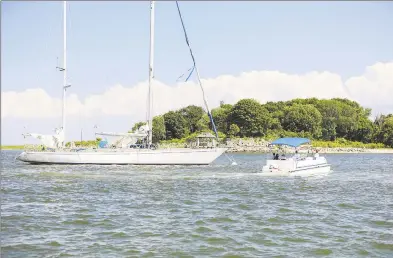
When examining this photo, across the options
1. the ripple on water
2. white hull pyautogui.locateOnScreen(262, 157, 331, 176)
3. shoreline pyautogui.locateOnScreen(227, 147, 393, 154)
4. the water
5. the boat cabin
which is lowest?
the ripple on water

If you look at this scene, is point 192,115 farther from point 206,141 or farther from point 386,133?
point 206,141

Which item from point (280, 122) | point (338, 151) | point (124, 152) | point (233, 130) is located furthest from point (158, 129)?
point (124, 152)

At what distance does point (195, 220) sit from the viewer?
847 inches

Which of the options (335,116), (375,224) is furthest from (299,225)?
(335,116)

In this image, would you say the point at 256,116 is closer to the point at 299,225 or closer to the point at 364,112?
the point at 364,112

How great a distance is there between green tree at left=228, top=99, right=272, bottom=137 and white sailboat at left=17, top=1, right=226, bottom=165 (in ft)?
244

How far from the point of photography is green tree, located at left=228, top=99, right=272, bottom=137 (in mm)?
134875

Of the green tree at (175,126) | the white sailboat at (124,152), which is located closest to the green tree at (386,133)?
the green tree at (175,126)

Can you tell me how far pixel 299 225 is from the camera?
811 inches

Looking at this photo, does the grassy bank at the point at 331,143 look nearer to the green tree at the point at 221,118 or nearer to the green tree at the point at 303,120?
the green tree at the point at 303,120

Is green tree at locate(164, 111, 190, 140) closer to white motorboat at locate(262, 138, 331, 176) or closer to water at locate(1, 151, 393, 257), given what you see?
white motorboat at locate(262, 138, 331, 176)

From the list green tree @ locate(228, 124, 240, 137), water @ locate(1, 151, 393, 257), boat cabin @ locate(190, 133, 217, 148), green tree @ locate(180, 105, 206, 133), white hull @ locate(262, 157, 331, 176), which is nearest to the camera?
water @ locate(1, 151, 393, 257)

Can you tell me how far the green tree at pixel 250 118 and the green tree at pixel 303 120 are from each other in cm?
997

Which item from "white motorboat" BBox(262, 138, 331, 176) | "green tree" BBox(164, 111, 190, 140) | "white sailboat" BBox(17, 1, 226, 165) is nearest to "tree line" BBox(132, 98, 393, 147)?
"green tree" BBox(164, 111, 190, 140)
